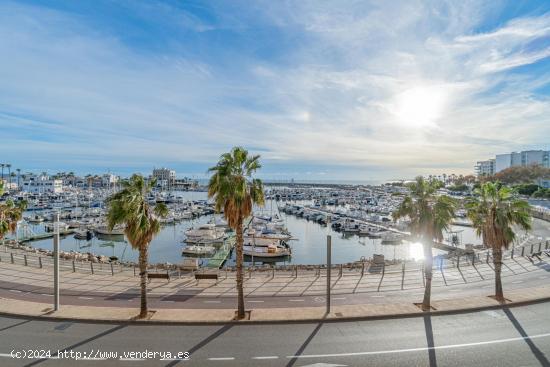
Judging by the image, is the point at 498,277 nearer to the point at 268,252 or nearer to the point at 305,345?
the point at 305,345

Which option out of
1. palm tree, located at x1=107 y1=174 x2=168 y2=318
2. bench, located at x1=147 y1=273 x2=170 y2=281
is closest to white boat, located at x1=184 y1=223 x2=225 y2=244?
bench, located at x1=147 y1=273 x2=170 y2=281

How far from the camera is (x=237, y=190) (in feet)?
54.7

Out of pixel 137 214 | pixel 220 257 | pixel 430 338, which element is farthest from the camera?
pixel 220 257

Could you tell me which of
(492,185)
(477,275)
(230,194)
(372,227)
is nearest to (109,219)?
(230,194)

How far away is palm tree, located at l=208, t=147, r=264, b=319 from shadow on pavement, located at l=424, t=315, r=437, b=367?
8.95 m

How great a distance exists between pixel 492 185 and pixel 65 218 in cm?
10778

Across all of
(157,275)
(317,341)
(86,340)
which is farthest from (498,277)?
(157,275)

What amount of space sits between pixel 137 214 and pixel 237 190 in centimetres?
518

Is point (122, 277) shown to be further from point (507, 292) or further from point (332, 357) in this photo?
point (507, 292)

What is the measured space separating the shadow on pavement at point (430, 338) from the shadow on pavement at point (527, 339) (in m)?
3.71

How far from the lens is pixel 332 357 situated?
12.7 metres

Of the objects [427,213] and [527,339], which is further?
[427,213]

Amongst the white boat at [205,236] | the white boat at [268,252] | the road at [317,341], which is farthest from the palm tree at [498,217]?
the white boat at [205,236]

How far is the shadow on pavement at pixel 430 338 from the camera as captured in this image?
491 inches
